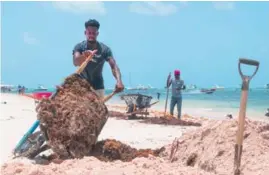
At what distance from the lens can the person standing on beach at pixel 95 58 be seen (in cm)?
608

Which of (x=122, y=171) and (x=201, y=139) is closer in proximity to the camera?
(x=122, y=171)

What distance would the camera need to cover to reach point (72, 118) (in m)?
5.61

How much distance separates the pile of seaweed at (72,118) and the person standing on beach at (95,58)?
26 cm

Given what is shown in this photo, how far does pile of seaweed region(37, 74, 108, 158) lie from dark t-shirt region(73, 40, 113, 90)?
0.84 feet

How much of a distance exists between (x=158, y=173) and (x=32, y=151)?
2.21 meters

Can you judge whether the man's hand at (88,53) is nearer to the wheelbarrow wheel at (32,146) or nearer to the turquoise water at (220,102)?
the wheelbarrow wheel at (32,146)

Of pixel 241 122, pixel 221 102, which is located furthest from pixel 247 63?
pixel 221 102

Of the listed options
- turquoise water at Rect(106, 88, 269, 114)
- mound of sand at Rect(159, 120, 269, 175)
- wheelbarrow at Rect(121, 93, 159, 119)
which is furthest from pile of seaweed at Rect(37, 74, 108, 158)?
turquoise water at Rect(106, 88, 269, 114)

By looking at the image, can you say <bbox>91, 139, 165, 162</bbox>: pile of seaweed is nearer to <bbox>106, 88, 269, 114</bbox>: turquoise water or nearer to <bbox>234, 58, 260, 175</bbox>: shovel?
<bbox>234, 58, 260, 175</bbox>: shovel

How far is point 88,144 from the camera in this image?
220 inches

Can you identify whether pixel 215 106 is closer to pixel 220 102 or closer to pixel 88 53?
pixel 220 102

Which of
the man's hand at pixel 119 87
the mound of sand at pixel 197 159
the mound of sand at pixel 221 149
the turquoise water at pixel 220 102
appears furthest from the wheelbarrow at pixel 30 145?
the turquoise water at pixel 220 102

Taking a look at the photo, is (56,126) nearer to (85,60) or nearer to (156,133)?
(85,60)

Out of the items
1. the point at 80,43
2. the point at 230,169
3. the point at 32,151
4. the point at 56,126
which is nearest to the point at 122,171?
the point at 230,169
